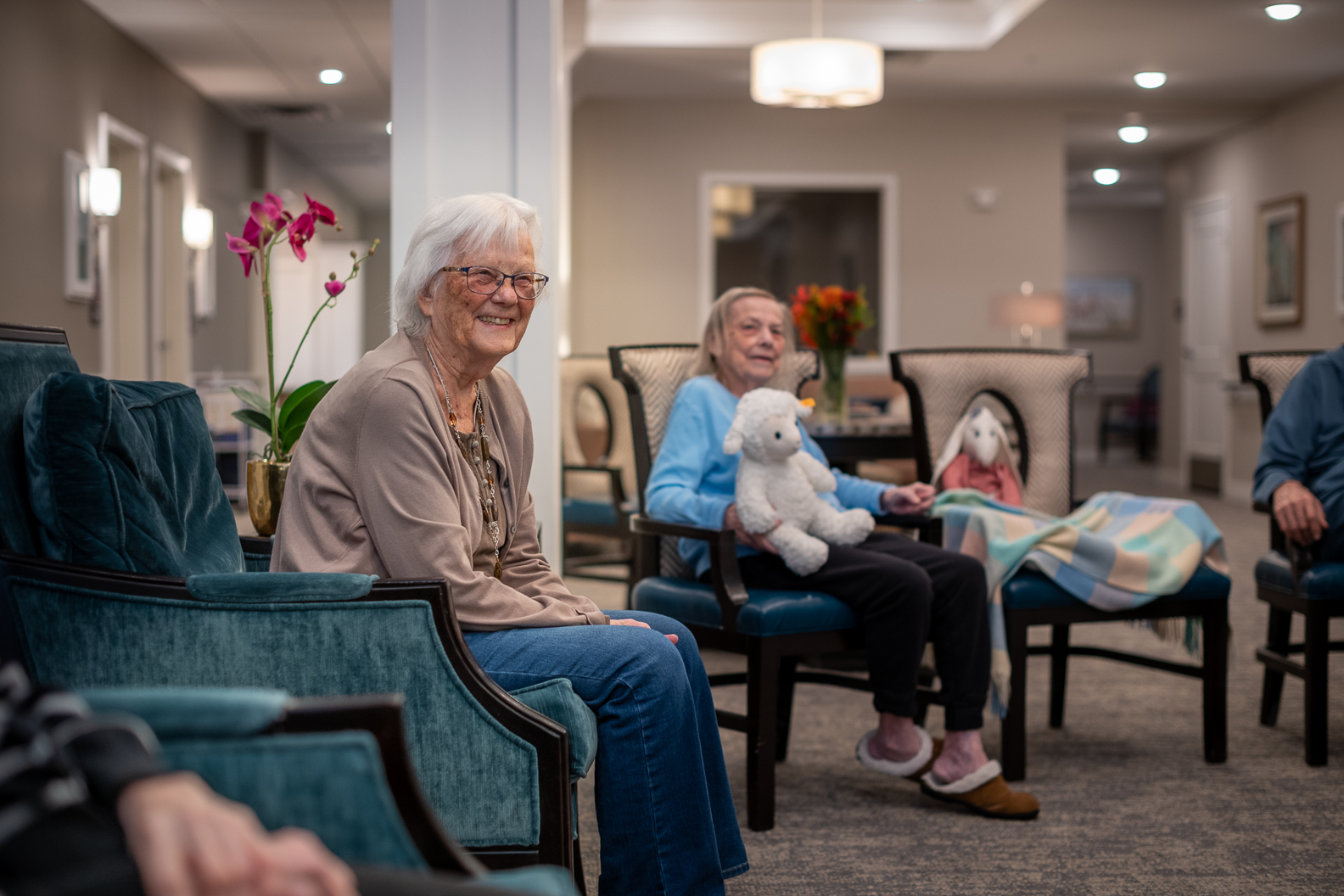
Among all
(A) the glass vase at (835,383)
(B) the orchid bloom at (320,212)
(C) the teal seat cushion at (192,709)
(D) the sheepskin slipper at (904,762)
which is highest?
(B) the orchid bloom at (320,212)

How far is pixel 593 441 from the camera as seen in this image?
500 centimetres

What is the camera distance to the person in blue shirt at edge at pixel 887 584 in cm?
233

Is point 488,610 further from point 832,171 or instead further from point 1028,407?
point 832,171

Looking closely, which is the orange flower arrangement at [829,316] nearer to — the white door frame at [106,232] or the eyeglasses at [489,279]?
the eyeglasses at [489,279]

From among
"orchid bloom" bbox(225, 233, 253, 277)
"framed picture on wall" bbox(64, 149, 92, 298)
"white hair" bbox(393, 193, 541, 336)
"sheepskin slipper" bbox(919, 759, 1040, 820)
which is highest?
"framed picture on wall" bbox(64, 149, 92, 298)

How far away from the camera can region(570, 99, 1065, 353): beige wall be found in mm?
8125

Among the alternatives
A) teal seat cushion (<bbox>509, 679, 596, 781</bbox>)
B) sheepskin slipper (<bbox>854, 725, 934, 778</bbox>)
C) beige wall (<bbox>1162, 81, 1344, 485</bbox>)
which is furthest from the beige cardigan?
beige wall (<bbox>1162, 81, 1344, 485</bbox>)

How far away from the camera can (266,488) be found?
214cm

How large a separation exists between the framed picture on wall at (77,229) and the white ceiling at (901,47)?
0.98 meters

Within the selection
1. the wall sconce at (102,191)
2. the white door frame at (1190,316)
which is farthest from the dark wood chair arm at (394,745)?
the white door frame at (1190,316)

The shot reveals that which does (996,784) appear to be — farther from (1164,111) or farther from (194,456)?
(1164,111)

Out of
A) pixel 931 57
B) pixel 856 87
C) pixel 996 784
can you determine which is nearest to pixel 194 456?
pixel 996 784

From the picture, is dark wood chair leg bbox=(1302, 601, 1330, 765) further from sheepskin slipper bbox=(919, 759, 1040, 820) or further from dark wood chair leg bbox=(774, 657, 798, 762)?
dark wood chair leg bbox=(774, 657, 798, 762)

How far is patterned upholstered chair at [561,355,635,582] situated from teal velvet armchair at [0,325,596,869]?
7.65ft
